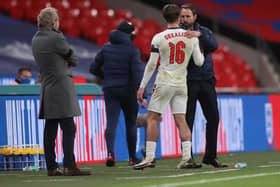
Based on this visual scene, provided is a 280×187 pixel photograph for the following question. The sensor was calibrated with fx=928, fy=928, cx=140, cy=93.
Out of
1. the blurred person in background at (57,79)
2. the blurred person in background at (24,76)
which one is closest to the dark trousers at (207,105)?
the blurred person in background at (57,79)

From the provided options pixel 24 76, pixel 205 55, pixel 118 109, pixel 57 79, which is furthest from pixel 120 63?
pixel 24 76

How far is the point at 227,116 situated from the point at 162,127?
1801mm

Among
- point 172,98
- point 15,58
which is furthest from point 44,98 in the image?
point 15,58

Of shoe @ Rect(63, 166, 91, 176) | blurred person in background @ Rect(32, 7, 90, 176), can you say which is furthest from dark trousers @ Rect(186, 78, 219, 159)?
shoe @ Rect(63, 166, 91, 176)

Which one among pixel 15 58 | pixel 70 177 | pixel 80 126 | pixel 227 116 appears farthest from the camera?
pixel 15 58

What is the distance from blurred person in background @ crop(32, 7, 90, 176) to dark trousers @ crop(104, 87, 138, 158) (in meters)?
2.02

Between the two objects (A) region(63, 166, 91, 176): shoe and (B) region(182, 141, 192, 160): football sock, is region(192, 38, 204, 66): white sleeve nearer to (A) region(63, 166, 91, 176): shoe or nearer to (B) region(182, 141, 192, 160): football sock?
(B) region(182, 141, 192, 160): football sock

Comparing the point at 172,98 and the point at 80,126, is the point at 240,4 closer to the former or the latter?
the point at 80,126

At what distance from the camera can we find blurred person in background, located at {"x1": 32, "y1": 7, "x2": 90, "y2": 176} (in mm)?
10008

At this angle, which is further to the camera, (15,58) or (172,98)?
(15,58)

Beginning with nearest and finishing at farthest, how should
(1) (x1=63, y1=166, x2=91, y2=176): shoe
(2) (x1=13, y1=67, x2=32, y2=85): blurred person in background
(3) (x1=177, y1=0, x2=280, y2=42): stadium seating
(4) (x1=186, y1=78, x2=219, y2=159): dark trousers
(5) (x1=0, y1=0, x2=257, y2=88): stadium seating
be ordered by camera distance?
(1) (x1=63, y1=166, x2=91, y2=176): shoe
(4) (x1=186, y1=78, x2=219, y2=159): dark trousers
(2) (x1=13, y1=67, x2=32, y2=85): blurred person in background
(5) (x1=0, y1=0, x2=257, y2=88): stadium seating
(3) (x1=177, y1=0, x2=280, y2=42): stadium seating

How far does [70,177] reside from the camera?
971cm

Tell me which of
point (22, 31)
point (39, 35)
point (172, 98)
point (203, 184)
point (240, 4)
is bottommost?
point (203, 184)

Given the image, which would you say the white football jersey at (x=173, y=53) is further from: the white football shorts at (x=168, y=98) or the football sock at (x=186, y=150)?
the football sock at (x=186, y=150)
